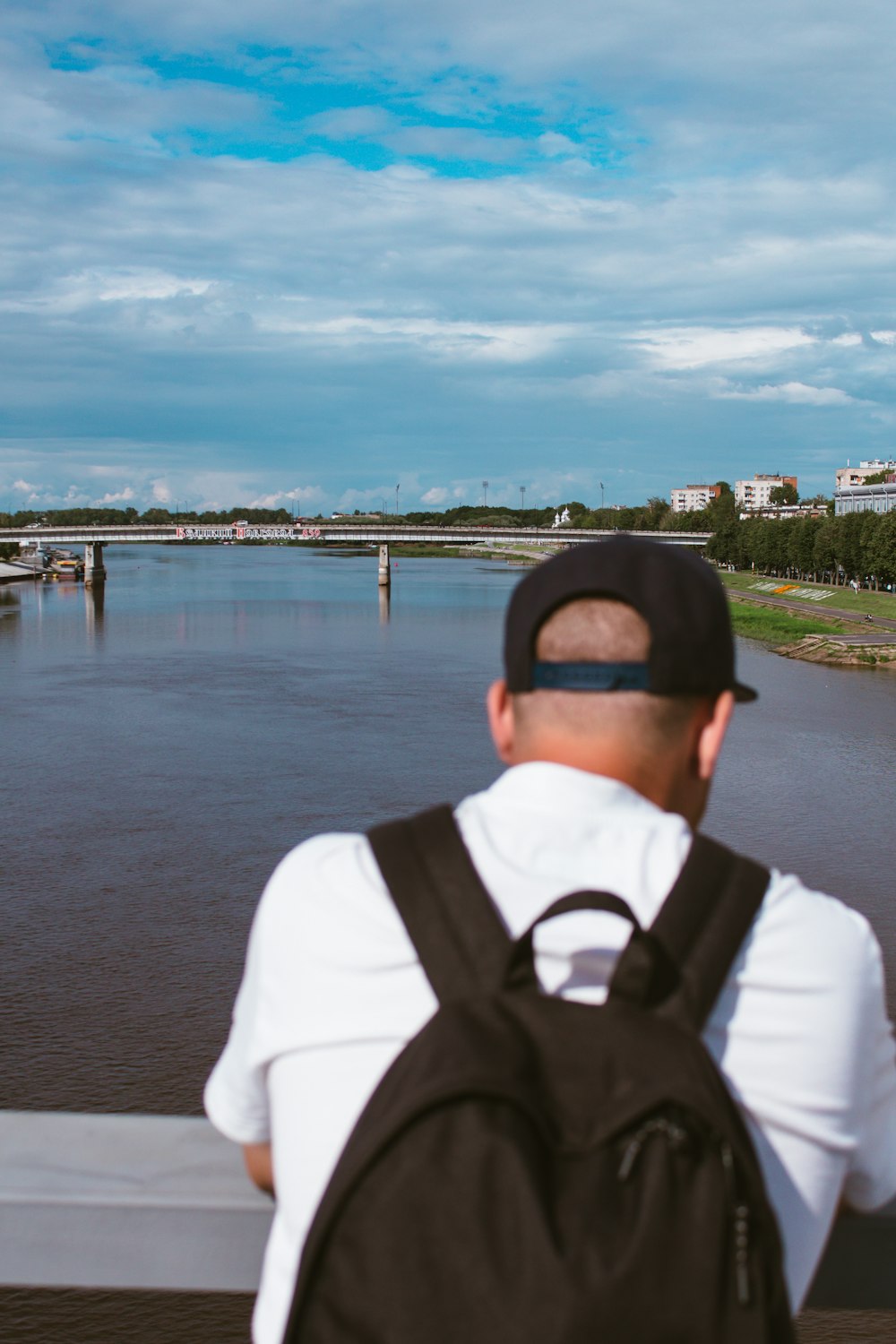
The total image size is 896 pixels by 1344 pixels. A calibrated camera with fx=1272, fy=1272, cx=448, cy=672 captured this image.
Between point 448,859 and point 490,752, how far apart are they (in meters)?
15.6

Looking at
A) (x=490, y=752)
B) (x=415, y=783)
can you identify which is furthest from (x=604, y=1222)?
(x=490, y=752)

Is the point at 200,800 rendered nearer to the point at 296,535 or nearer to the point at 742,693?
the point at 742,693

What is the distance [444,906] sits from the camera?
0.95 m

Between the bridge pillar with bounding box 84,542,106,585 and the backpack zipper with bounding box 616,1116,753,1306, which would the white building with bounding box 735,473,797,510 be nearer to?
the bridge pillar with bounding box 84,542,106,585

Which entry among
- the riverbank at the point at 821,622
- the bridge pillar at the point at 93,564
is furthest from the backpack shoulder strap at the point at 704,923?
the bridge pillar at the point at 93,564

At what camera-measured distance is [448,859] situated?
972mm

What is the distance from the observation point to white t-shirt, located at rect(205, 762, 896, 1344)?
0.95 meters

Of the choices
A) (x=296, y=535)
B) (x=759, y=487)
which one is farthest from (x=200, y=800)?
(x=759, y=487)

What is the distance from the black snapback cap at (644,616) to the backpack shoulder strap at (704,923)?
0.17m

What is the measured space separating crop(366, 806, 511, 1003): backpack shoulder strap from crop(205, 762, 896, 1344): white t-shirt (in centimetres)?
2

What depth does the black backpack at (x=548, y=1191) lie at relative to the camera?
0.82 meters

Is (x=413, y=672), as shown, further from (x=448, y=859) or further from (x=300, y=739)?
(x=448, y=859)

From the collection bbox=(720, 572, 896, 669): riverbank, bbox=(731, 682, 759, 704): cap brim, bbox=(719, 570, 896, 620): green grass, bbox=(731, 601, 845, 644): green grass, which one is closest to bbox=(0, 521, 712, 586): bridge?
bbox=(719, 570, 896, 620): green grass

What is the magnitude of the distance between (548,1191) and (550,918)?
7.2 inches
